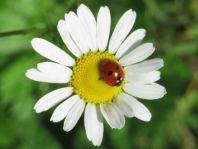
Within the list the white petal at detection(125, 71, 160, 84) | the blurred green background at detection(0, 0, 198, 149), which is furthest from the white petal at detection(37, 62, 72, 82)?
the blurred green background at detection(0, 0, 198, 149)

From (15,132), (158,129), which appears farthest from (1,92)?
(158,129)

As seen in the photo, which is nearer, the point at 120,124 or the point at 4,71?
the point at 120,124

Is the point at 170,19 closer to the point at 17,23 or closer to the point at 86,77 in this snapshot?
the point at 17,23

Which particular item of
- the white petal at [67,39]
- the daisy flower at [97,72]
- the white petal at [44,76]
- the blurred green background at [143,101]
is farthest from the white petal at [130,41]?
the blurred green background at [143,101]

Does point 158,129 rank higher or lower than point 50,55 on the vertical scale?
lower

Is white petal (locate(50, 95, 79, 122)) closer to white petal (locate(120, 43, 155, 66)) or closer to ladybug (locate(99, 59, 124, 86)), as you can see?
ladybug (locate(99, 59, 124, 86))

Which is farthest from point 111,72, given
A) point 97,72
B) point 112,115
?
point 112,115
